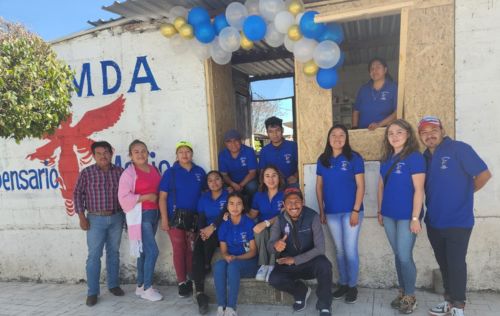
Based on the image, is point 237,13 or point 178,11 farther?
point 178,11

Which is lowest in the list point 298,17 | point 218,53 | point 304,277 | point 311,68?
point 304,277

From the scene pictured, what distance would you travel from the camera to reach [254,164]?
14.8ft

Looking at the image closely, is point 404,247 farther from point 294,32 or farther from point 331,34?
point 294,32

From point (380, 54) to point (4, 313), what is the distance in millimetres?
6817

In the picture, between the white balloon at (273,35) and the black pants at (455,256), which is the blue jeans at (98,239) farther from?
the black pants at (455,256)

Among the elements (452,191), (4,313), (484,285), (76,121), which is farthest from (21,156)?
(484,285)

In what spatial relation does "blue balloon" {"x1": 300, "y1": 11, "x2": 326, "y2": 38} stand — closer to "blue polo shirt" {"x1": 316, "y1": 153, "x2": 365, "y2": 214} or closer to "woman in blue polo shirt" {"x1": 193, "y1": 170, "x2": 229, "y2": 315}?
"blue polo shirt" {"x1": 316, "y1": 153, "x2": 365, "y2": 214}

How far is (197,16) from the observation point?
4230 mm

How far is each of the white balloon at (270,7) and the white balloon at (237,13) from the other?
8.2 inches

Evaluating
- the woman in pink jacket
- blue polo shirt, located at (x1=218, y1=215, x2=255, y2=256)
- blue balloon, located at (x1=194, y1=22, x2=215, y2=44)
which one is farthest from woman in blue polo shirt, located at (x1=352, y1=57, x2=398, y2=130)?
the woman in pink jacket

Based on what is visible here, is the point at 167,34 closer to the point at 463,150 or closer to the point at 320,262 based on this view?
the point at 320,262

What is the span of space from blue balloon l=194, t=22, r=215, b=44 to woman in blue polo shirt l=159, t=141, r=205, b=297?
3.83ft

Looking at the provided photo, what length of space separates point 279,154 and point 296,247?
1.17m

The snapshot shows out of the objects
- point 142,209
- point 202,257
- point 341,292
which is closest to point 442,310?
point 341,292
